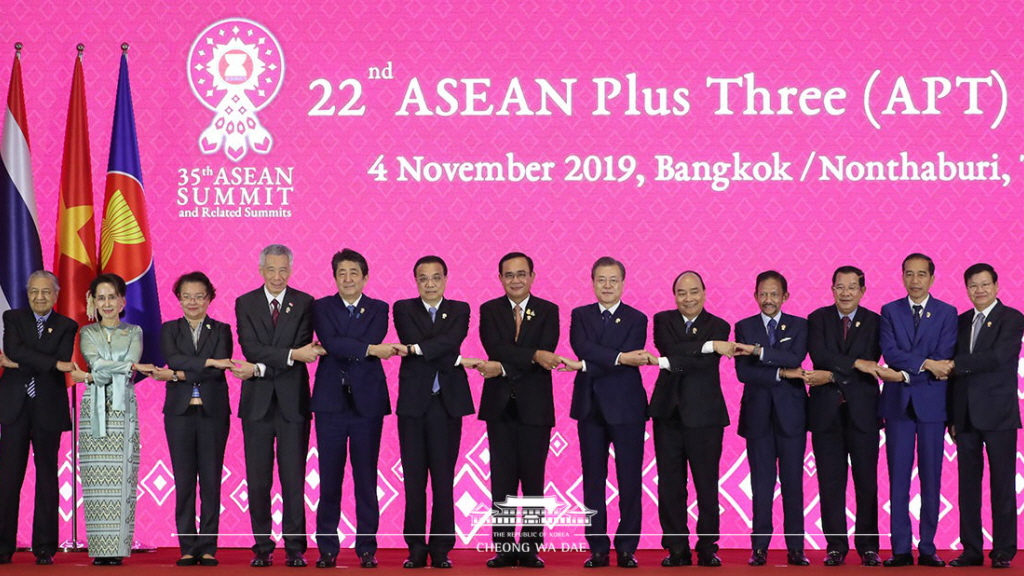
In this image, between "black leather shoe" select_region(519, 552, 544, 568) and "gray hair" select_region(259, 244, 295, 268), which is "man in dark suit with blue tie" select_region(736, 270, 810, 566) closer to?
"black leather shoe" select_region(519, 552, 544, 568)

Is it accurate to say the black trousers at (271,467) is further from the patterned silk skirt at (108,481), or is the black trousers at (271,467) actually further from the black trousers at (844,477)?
the black trousers at (844,477)

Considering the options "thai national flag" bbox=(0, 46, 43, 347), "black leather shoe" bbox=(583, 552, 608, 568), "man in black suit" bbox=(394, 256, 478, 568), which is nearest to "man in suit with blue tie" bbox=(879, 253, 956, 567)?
"black leather shoe" bbox=(583, 552, 608, 568)

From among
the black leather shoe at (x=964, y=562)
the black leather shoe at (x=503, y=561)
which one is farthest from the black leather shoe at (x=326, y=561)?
the black leather shoe at (x=964, y=562)

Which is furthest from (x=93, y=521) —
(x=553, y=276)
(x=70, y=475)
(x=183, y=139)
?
(x=553, y=276)

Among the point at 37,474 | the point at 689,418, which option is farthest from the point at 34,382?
the point at 689,418

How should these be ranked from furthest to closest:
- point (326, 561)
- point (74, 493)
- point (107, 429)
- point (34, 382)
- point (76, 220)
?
point (76, 220)
point (74, 493)
point (34, 382)
point (107, 429)
point (326, 561)

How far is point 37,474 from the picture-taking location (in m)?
5.97

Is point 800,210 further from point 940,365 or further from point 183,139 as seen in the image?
point 183,139

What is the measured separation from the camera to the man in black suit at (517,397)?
575 cm

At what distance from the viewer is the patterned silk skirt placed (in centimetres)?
581

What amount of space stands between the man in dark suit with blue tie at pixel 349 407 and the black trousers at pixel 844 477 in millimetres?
1954

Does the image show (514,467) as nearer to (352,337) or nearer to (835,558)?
(352,337)

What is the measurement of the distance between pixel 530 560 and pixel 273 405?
1292mm

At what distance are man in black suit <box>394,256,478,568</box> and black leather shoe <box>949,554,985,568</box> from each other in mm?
2177
